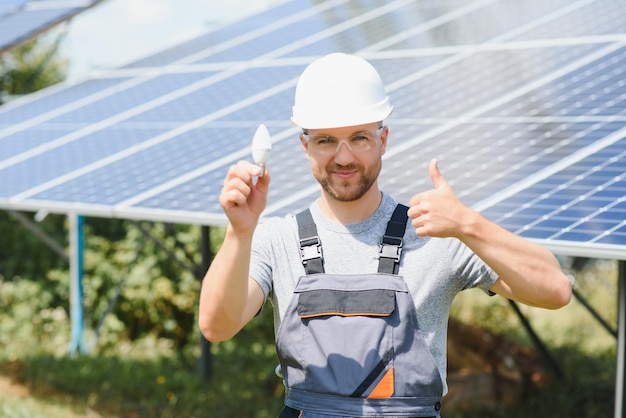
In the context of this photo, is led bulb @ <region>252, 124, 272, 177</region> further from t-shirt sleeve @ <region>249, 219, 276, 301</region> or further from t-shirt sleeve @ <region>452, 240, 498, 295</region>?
t-shirt sleeve @ <region>452, 240, 498, 295</region>

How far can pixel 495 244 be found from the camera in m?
2.34

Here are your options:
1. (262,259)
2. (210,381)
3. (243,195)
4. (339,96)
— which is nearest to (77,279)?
(210,381)

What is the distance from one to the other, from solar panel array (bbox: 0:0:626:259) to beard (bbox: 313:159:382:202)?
4.47 feet

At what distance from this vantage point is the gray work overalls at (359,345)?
2.53m

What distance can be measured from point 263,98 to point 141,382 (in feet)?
9.46

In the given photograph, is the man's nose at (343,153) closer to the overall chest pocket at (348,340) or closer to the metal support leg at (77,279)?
the overall chest pocket at (348,340)

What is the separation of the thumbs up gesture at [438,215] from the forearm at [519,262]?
1.0 inches

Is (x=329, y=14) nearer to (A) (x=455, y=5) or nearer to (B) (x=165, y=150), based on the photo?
(A) (x=455, y=5)

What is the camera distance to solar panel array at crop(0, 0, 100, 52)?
9039 millimetres

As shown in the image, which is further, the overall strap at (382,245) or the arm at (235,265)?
the overall strap at (382,245)

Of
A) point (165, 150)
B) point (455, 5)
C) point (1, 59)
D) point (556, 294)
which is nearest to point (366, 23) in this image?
point (455, 5)

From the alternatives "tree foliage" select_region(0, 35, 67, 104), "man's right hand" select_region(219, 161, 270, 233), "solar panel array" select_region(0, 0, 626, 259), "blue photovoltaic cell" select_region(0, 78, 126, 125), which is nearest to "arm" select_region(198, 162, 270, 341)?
A: "man's right hand" select_region(219, 161, 270, 233)

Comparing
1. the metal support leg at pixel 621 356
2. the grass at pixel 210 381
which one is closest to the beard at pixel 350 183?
the metal support leg at pixel 621 356

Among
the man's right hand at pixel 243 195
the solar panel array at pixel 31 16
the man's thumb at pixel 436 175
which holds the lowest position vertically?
the man's thumb at pixel 436 175
